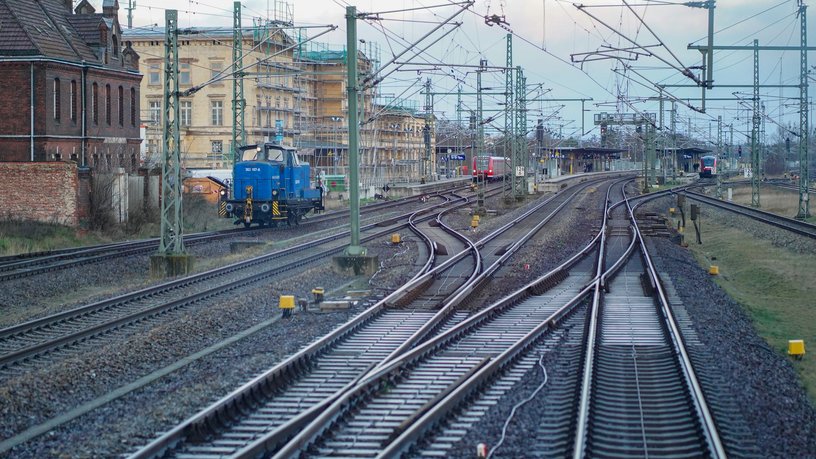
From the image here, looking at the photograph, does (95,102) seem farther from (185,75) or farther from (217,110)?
(185,75)

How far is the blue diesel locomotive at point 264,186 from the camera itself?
114 ft

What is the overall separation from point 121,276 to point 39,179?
9.64 metres

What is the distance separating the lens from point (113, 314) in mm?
15625

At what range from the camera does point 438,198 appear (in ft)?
193

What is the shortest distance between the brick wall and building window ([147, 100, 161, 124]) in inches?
1361

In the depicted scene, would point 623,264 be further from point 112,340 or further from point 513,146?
point 513,146

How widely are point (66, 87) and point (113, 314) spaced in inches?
900

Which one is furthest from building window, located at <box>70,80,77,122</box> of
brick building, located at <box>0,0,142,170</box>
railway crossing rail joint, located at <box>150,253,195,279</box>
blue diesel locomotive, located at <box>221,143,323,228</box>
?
railway crossing rail joint, located at <box>150,253,195,279</box>

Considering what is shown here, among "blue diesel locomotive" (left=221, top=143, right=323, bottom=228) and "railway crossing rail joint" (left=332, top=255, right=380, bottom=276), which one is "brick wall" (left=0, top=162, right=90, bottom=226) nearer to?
"blue diesel locomotive" (left=221, top=143, right=323, bottom=228)

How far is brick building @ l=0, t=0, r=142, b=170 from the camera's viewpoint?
3438 centimetres

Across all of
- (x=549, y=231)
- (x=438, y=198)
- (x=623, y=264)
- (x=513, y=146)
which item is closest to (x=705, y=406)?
(x=623, y=264)

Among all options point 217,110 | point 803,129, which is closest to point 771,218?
point 803,129

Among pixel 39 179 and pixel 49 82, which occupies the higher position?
pixel 49 82

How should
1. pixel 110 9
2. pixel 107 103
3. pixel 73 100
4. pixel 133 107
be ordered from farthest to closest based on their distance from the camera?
pixel 110 9 < pixel 133 107 < pixel 107 103 < pixel 73 100
